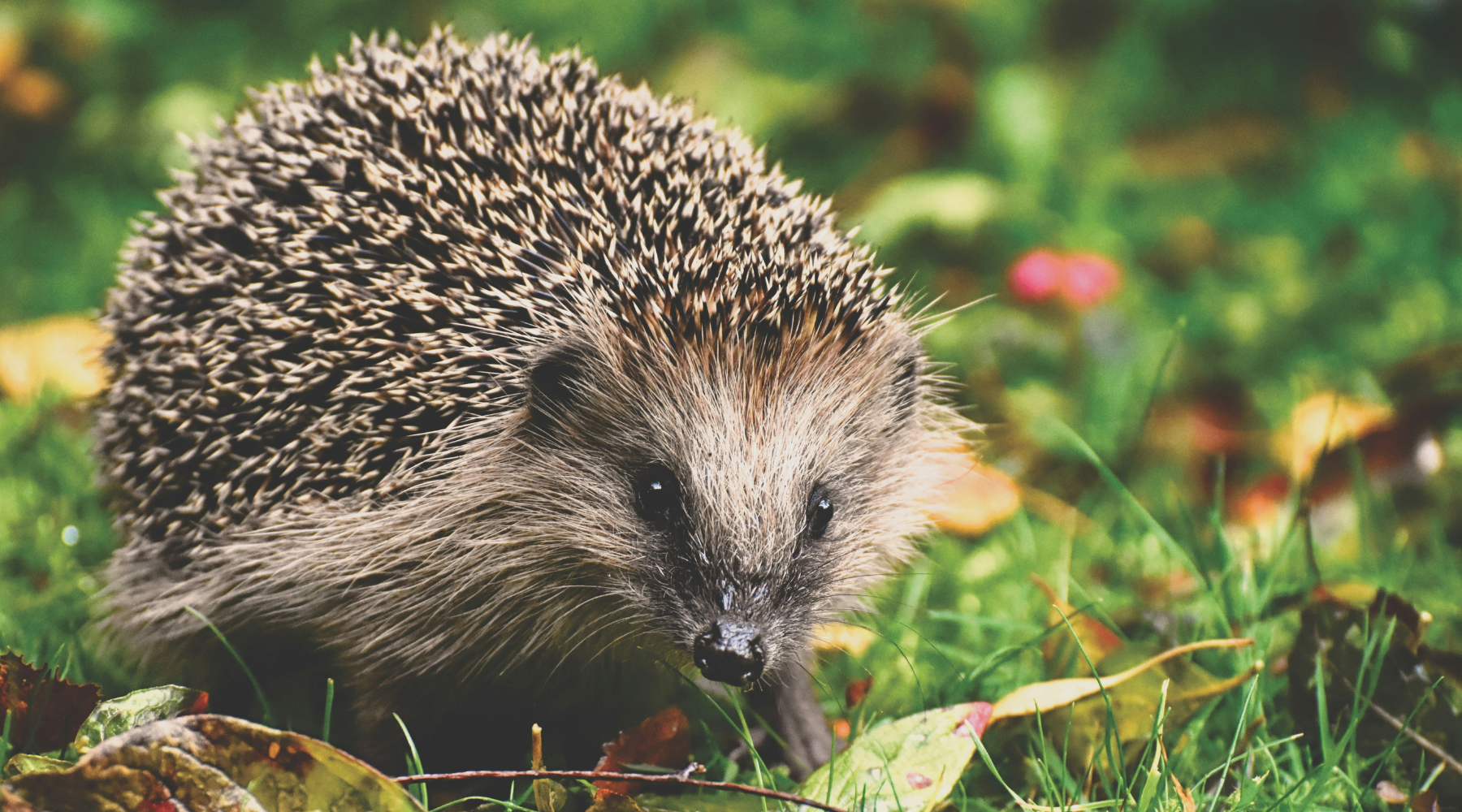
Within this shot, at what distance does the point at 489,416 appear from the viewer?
2424 mm

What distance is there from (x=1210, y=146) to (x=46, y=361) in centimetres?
478

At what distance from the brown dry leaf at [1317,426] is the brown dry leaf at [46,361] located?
362 centimetres

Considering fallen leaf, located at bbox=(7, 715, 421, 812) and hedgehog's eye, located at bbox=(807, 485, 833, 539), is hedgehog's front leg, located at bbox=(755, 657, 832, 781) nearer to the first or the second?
hedgehog's eye, located at bbox=(807, 485, 833, 539)

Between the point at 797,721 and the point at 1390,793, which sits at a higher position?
the point at 797,721

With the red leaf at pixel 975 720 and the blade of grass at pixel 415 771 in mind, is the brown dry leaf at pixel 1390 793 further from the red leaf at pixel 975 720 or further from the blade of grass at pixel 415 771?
the blade of grass at pixel 415 771

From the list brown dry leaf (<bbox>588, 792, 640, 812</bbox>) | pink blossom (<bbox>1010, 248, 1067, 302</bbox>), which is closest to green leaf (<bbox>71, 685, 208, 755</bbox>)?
brown dry leaf (<bbox>588, 792, 640, 812</bbox>)

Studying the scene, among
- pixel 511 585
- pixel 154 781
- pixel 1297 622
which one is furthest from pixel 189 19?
pixel 1297 622

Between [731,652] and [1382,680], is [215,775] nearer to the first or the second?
[731,652]

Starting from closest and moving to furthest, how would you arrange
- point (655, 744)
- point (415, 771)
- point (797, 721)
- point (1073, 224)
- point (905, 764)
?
point (905, 764)
point (415, 771)
point (655, 744)
point (797, 721)
point (1073, 224)

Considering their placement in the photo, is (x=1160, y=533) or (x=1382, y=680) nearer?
(x=1382, y=680)

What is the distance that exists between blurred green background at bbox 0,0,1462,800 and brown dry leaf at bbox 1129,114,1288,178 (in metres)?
0.02

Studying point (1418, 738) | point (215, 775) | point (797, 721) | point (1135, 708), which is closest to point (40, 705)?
point (215, 775)

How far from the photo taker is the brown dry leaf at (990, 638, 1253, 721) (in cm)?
222

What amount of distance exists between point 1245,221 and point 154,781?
4840 millimetres
